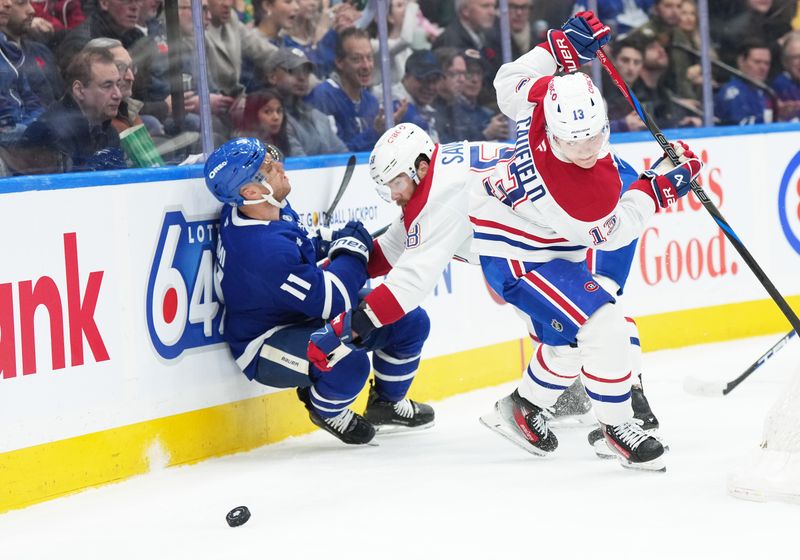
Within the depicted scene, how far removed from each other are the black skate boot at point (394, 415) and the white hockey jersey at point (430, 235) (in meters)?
0.59

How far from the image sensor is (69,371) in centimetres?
340

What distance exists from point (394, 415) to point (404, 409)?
0.04m

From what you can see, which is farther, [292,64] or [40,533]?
[292,64]

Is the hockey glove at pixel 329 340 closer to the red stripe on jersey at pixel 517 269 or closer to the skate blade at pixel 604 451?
the red stripe on jersey at pixel 517 269

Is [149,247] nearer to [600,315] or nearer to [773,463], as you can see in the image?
[600,315]

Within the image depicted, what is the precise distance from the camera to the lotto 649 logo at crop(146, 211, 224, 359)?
3678 mm

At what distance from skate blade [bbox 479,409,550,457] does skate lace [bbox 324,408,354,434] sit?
1.43 feet

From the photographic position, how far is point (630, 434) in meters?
3.37

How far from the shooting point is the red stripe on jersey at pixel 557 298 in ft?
10.9

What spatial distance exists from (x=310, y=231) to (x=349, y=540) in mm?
1494

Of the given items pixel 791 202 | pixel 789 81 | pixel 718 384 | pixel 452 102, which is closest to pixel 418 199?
A: pixel 718 384

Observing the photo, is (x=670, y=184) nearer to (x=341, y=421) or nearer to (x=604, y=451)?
(x=604, y=451)

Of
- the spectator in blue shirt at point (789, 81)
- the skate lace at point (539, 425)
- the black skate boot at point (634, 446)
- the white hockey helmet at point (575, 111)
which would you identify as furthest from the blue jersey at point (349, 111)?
the spectator in blue shirt at point (789, 81)

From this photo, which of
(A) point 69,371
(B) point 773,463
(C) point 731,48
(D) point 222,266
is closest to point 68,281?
(A) point 69,371
